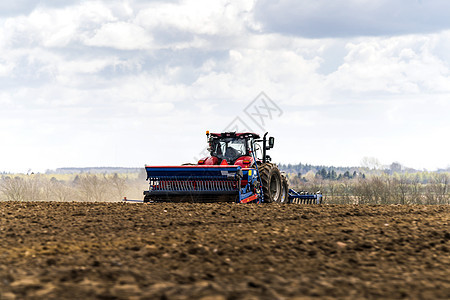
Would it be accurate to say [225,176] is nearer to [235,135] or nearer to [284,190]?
[235,135]

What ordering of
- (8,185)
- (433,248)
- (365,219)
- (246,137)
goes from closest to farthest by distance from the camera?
(433,248)
(365,219)
(246,137)
(8,185)

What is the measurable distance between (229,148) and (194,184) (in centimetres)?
218

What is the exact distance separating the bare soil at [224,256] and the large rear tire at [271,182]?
5.49m

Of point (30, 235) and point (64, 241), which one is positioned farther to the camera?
point (30, 235)

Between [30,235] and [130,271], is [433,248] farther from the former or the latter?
[30,235]

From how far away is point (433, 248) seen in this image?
7.77 meters

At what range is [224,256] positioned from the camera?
695cm

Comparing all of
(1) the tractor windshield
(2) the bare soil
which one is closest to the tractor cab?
(1) the tractor windshield

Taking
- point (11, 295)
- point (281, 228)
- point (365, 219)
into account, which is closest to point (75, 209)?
point (281, 228)

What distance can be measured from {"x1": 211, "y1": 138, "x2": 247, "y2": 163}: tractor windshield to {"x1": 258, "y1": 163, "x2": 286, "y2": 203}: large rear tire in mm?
982

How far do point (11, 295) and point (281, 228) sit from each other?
5054 millimetres

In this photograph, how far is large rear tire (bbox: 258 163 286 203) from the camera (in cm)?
1686

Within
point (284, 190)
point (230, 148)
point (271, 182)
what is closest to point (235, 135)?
point (230, 148)

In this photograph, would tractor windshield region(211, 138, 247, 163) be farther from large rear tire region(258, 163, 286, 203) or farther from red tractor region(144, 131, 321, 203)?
large rear tire region(258, 163, 286, 203)
